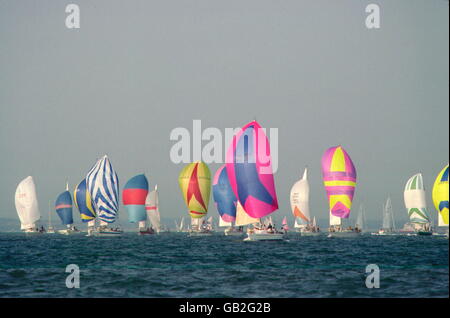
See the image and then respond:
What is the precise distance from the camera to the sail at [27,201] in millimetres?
108312

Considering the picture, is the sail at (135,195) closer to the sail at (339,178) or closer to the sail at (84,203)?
the sail at (84,203)

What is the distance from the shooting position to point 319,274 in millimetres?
30578

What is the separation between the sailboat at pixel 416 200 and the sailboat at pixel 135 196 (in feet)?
151

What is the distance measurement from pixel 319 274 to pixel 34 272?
1533cm

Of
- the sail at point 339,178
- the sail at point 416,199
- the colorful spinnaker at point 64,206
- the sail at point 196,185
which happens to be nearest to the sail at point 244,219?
the sail at point 339,178

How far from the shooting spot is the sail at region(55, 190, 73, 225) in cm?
11719

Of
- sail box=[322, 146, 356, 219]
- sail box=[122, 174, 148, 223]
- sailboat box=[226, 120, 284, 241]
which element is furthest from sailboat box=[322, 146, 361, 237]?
sail box=[122, 174, 148, 223]

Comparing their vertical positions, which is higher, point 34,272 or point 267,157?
point 267,157

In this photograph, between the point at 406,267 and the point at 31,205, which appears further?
the point at 31,205

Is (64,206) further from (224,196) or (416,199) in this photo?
(416,199)

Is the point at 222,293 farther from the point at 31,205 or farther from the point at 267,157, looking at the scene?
the point at 31,205

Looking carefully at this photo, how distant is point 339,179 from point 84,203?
45593 millimetres
